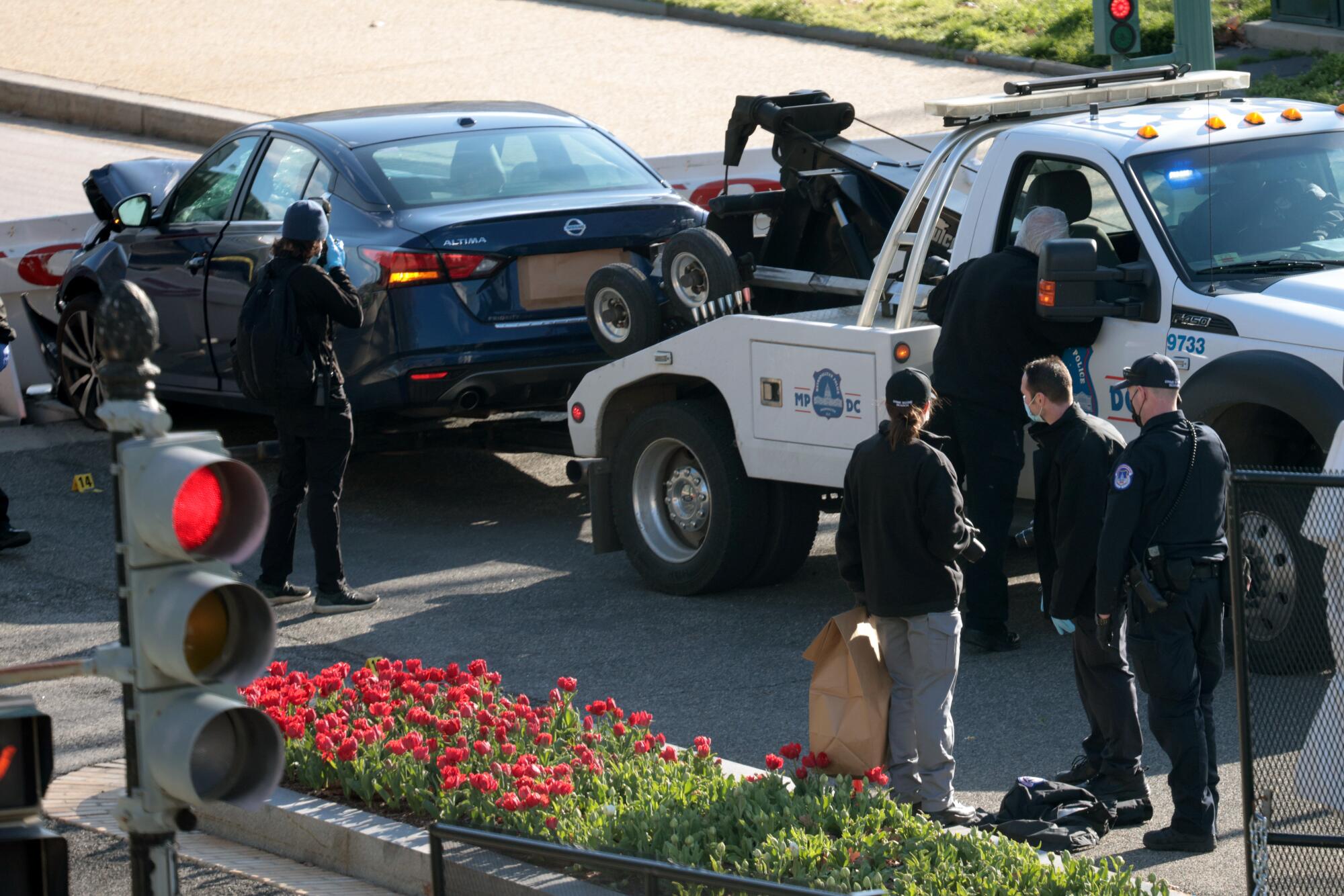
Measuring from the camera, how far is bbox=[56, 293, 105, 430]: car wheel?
12.0m

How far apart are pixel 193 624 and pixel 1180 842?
3.47 m

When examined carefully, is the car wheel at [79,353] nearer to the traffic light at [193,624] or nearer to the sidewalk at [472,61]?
the traffic light at [193,624]

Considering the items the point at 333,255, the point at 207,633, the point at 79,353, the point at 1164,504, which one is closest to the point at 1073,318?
the point at 1164,504

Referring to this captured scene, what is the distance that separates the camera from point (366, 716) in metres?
6.66

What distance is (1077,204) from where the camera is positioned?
26.4ft

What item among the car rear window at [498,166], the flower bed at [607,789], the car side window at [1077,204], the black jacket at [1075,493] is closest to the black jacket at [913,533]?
the black jacket at [1075,493]

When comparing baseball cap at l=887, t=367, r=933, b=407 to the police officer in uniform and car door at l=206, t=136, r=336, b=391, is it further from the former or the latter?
car door at l=206, t=136, r=336, b=391

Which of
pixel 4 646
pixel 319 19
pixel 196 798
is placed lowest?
pixel 4 646

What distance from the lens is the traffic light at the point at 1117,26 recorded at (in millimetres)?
14078

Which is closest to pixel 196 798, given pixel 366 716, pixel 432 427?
pixel 366 716

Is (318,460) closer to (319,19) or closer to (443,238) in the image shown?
(443,238)

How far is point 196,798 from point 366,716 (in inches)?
123

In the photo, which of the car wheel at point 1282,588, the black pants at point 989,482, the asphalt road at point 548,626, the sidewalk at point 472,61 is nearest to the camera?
the car wheel at point 1282,588

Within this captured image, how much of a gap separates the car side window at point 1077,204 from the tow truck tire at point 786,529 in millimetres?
1612
